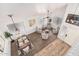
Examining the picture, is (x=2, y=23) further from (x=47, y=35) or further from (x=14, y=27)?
(x=47, y=35)

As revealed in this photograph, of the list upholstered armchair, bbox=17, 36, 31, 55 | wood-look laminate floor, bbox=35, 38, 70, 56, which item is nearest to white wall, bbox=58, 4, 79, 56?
wood-look laminate floor, bbox=35, 38, 70, 56

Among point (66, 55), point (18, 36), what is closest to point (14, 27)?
point (18, 36)

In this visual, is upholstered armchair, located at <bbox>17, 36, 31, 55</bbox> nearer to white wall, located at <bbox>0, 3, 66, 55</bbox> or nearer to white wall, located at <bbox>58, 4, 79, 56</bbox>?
white wall, located at <bbox>0, 3, 66, 55</bbox>

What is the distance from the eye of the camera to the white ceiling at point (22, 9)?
1034 mm

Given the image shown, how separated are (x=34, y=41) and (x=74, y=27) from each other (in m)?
0.49

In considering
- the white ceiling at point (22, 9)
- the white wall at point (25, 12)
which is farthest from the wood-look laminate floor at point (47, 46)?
the white ceiling at point (22, 9)

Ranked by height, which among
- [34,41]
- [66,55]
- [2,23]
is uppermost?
[2,23]

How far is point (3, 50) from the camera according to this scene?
1.08 metres

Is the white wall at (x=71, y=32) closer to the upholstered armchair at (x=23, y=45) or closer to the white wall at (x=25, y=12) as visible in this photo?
the white wall at (x=25, y=12)

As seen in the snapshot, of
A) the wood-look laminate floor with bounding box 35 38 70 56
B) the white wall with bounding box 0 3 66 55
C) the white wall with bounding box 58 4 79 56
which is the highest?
the white wall with bounding box 0 3 66 55

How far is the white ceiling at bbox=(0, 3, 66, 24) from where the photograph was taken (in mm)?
1034

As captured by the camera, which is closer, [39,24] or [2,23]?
[2,23]

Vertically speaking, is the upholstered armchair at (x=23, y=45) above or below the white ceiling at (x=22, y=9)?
below

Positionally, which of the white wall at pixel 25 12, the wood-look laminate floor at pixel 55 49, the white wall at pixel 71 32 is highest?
the white wall at pixel 25 12
